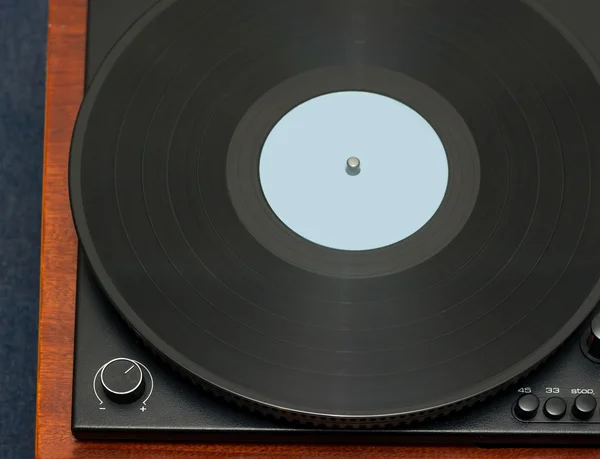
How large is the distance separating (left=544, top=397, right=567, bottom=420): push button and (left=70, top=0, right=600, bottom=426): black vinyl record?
0.18 feet

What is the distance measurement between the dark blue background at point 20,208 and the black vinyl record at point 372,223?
2.00 ft

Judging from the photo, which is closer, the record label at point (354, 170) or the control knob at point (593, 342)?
the control knob at point (593, 342)

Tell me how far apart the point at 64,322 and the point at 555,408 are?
52 cm

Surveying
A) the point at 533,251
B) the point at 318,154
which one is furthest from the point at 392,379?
the point at 318,154

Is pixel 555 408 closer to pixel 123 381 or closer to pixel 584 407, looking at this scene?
pixel 584 407

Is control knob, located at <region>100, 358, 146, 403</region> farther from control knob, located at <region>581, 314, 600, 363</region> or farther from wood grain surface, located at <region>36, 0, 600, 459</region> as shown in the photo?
control knob, located at <region>581, 314, 600, 363</region>

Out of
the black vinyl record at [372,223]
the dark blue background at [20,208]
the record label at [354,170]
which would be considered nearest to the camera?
the black vinyl record at [372,223]

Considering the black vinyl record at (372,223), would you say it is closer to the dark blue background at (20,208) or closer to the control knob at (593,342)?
the control knob at (593,342)

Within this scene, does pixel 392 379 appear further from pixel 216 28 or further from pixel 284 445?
pixel 216 28

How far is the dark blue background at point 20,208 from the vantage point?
71.2 inches

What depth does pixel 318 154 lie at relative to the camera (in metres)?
1.39

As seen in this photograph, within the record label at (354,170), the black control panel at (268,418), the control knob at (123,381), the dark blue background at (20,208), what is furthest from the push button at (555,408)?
the dark blue background at (20,208)

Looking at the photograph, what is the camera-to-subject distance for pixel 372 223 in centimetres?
135

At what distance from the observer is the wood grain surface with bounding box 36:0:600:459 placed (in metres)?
1.26
